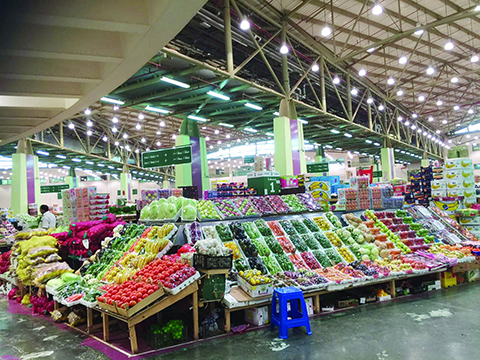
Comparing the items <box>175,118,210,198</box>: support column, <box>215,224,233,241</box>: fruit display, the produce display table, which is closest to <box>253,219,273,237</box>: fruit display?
<box>215,224,233,241</box>: fruit display

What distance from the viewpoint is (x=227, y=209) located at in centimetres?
627

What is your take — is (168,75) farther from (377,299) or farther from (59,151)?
(59,151)

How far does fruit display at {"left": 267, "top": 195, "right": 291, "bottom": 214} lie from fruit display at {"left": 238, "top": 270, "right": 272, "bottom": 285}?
213cm

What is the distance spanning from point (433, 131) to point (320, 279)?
3339 centimetres

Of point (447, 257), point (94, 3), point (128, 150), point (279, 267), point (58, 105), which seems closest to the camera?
point (94, 3)

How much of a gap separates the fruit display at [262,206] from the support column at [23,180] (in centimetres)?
1397

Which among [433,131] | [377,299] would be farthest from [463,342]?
[433,131]

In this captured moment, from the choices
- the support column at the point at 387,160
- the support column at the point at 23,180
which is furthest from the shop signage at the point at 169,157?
the support column at the point at 387,160

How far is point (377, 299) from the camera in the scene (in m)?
5.55

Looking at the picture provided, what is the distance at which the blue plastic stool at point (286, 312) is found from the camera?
166 inches

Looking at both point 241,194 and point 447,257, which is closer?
point 447,257

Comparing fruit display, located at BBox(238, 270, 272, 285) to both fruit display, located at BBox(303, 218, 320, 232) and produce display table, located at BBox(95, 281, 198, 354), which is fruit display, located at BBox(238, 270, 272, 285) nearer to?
produce display table, located at BBox(95, 281, 198, 354)

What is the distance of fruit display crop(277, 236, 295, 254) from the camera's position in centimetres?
576

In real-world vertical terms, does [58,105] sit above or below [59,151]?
below
